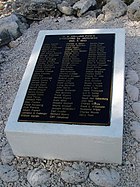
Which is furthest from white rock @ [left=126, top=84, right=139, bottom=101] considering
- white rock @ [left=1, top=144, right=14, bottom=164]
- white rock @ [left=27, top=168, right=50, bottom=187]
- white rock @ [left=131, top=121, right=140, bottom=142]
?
white rock @ [left=1, top=144, right=14, bottom=164]

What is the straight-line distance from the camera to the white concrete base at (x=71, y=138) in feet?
7.84

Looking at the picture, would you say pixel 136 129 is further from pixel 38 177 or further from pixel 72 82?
pixel 38 177

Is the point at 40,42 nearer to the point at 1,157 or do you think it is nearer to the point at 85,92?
the point at 85,92

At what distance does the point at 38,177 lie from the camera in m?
2.58

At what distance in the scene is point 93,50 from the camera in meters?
2.97

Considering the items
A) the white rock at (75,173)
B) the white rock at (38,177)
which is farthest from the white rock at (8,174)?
the white rock at (75,173)

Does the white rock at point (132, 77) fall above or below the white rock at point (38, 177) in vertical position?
above

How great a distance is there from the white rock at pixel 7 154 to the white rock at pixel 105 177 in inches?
27.3

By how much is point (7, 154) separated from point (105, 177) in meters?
0.84

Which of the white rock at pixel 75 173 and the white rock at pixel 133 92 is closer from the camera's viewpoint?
the white rock at pixel 75 173

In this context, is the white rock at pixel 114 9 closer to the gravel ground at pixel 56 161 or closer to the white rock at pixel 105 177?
the gravel ground at pixel 56 161

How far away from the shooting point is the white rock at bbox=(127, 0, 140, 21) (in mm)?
3799

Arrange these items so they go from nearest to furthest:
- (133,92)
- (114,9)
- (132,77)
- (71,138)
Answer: (71,138)
(133,92)
(132,77)
(114,9)

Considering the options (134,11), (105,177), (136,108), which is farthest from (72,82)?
(134,11)
